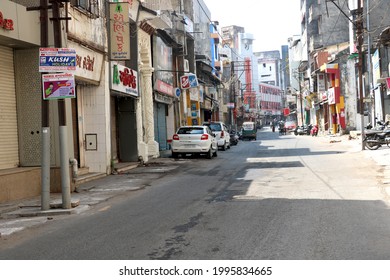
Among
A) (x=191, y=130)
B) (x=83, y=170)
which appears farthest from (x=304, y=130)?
(x=83, y=170)

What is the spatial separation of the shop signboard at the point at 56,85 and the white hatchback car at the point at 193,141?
45.8ft

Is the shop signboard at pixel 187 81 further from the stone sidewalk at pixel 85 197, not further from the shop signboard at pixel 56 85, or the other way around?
the shop signboard at pixel 56 85

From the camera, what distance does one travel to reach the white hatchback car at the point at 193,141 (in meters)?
23.3

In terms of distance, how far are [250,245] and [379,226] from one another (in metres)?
2.31

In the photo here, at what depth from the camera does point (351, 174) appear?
14.5 m

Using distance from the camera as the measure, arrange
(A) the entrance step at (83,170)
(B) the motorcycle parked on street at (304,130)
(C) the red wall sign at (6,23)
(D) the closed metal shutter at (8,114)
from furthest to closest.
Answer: (B) the motorcycle parked on street at (304,130) < (A) the entrance step at (83,170) < (D) the closed metal shutter at (8,114) < (C) the red wall sign at (6,23)

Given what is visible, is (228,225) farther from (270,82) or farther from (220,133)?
(270,82)

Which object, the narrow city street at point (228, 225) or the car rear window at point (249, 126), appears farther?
the car rear window at point (249, 126)

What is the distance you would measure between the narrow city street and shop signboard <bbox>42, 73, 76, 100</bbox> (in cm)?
248

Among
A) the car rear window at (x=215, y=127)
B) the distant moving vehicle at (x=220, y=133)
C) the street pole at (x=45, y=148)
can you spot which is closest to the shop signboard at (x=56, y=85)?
the street pole at (x=45, y=148)

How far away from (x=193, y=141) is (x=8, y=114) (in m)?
11.9

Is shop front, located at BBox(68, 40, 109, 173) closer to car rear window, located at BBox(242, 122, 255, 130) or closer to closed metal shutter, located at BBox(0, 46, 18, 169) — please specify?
closed metal shutter, located at BBox(0, 46, 18, 169)

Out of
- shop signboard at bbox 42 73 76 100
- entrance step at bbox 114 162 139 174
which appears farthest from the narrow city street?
entrance step at bbox 114 162 139 174

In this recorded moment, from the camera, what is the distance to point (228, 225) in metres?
7.45
